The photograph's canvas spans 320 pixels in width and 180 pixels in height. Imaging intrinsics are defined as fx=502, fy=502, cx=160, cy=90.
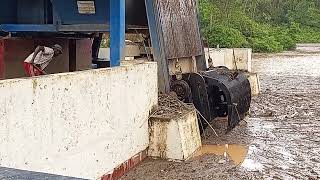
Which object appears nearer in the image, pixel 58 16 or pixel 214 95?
pixel 214 95

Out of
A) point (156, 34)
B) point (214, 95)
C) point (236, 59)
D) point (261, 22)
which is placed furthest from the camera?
point (261, 22)

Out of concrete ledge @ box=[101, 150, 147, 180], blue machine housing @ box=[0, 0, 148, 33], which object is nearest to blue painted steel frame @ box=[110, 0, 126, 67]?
blue machine housing @ box=[0, 0, 148, 33]

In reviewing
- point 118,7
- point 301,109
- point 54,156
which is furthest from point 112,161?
point 301,109

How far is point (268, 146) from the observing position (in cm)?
892

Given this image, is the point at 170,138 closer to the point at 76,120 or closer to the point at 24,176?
the point at 76,120

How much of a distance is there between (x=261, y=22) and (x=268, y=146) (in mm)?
56983

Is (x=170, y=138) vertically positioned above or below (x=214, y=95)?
below

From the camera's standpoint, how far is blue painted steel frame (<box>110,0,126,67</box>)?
335 inches

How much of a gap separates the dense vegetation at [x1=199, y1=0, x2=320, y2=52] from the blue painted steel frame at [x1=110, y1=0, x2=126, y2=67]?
26135mm

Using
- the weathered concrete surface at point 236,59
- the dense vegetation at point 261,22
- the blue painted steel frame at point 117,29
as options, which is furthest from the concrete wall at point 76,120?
the dense vegetation at point 261,22

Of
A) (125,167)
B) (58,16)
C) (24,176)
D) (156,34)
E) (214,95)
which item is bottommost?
(125,167)

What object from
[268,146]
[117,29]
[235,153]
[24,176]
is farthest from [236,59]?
[24,176]

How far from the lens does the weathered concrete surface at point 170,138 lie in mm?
7605

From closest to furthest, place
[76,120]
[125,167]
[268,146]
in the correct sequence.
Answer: [76,120] → [125,167] → [268,146]
